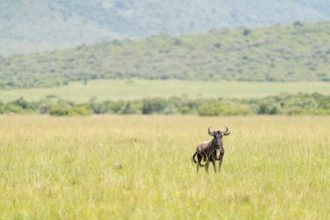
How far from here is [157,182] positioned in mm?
12602

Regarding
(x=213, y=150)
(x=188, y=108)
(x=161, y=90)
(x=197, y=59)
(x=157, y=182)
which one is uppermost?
(x=197, y=59)

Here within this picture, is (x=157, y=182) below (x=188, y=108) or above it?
above

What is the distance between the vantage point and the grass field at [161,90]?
77.1 meters

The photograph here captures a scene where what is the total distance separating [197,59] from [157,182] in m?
108

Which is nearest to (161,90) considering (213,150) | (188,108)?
(188,108)

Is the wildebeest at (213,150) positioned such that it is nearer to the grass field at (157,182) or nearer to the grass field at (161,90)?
the grass field at (157,182)

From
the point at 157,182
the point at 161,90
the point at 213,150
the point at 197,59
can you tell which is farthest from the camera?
the point at 197,59

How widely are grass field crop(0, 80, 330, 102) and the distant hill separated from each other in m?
6.02

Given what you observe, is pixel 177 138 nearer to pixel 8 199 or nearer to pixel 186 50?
pixel 8 199

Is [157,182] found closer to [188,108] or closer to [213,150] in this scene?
[213,150]

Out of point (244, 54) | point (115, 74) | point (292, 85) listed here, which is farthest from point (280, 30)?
point (292, 85)

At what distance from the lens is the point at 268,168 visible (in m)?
14.7

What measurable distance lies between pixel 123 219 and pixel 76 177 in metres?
3.72

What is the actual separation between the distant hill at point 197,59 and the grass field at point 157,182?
74155mm
